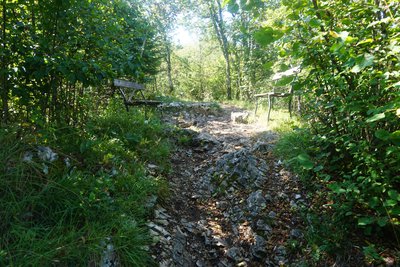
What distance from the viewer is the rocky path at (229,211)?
280cm

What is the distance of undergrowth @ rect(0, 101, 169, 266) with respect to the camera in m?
2.09

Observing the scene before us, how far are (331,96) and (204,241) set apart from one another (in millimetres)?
2207

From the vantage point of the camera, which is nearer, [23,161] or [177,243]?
[23,161]

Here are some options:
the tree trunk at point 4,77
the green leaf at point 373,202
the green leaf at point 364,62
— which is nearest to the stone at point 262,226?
the green leaf at point 373,202

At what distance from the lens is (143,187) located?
328cm

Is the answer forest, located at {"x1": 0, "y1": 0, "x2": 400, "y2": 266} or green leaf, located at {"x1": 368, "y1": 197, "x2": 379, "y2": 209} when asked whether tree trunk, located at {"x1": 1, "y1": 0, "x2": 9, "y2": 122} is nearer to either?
forest, located at {"x1": 0, "y1": 0, "x2": 400, "y2": 266}

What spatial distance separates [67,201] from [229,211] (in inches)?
82.4

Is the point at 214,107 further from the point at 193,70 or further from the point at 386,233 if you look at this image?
the point at 193,70

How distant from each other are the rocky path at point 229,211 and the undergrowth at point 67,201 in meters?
0.35

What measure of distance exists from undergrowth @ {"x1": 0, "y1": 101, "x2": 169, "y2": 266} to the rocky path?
349 millimetres

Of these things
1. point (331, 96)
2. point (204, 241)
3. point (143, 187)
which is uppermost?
point (331, 96)

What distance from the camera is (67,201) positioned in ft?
8.13

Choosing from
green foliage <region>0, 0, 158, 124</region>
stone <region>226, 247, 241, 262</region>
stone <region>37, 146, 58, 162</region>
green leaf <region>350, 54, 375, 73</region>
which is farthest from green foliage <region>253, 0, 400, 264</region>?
stone <region>37, 146, 58, 162</region>

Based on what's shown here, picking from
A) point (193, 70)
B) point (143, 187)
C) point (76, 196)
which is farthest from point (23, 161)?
point (193, 70)
